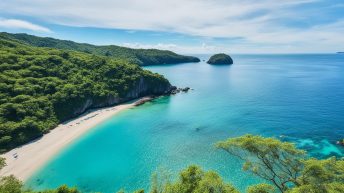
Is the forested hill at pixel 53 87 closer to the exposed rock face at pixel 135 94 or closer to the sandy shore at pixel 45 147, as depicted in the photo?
the exposed rock face at pixel 135 94

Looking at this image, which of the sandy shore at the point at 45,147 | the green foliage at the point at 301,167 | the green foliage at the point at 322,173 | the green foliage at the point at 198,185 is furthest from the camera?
the sandy shore at the point at 45,147

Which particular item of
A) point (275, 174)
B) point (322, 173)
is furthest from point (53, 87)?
point (322, 173)

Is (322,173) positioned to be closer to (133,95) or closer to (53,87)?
(53,87)

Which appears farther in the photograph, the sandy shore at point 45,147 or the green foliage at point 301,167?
the sandy shore at point 45,147

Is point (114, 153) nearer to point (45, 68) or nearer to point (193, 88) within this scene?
point (45, 68)

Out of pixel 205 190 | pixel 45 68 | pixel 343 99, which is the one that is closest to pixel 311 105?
pixel 343 99

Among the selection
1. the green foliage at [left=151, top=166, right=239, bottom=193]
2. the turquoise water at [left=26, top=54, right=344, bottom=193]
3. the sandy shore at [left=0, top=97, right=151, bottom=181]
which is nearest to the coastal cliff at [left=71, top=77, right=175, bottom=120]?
the sandy shore at [left=0, top=97, right=151, bottom=181]

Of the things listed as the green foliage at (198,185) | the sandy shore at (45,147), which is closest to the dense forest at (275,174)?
the green foliage at (198,185)
